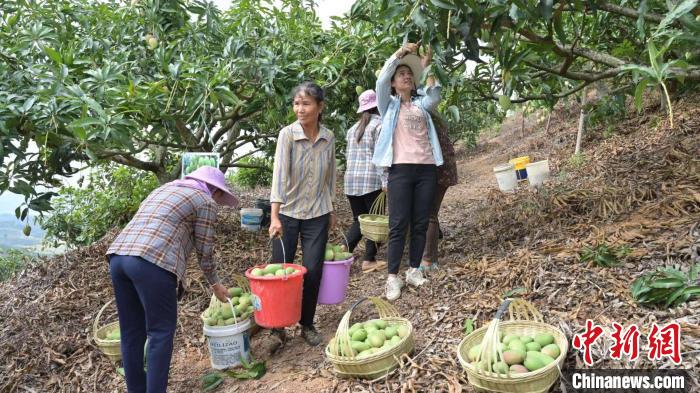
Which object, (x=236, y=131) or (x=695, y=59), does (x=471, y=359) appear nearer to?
(x=695, y=59)

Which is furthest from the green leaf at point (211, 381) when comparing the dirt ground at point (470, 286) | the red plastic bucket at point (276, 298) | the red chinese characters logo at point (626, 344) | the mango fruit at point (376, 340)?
the red chinese characters logo at point (626, 344)

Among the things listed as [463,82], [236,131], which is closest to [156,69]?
[236,131]

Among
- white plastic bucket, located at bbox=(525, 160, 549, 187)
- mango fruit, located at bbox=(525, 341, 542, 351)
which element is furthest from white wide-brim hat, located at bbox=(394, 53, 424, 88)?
white plastic bucket, located at bbox=(525, 160, 549, 187)

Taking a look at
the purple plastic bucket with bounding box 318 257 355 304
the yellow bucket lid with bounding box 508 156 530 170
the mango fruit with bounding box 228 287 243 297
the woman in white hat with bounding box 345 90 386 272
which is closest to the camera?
the purple plastic bucket with bounding box 318 257 355 304

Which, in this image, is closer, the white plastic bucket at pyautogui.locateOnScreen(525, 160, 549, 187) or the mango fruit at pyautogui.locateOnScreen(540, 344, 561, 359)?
the mango fruit at pyautogui.locateOnScreen(540, 344, 561, 359)

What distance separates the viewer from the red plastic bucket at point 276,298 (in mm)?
2758

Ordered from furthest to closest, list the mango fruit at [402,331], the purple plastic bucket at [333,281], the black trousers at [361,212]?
the black trousers at [361,212], the purple plastic bucket at [333,281], the mango fruit at [402,331]

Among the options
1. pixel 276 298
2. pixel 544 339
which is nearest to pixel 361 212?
pixel 276 298

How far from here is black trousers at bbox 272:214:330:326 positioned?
3.03 meters

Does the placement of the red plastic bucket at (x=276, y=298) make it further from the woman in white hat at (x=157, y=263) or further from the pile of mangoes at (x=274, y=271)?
the woman in white hat at (x=157, y=263)

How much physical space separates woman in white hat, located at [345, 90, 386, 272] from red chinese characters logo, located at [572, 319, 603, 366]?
2.12m

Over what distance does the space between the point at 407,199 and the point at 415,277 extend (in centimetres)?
57

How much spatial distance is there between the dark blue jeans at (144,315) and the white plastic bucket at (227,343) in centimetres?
42

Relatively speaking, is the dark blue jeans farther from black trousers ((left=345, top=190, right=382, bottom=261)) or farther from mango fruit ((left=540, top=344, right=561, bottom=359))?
black trousers ((left=345, top=190, right=382, bottom=261))
